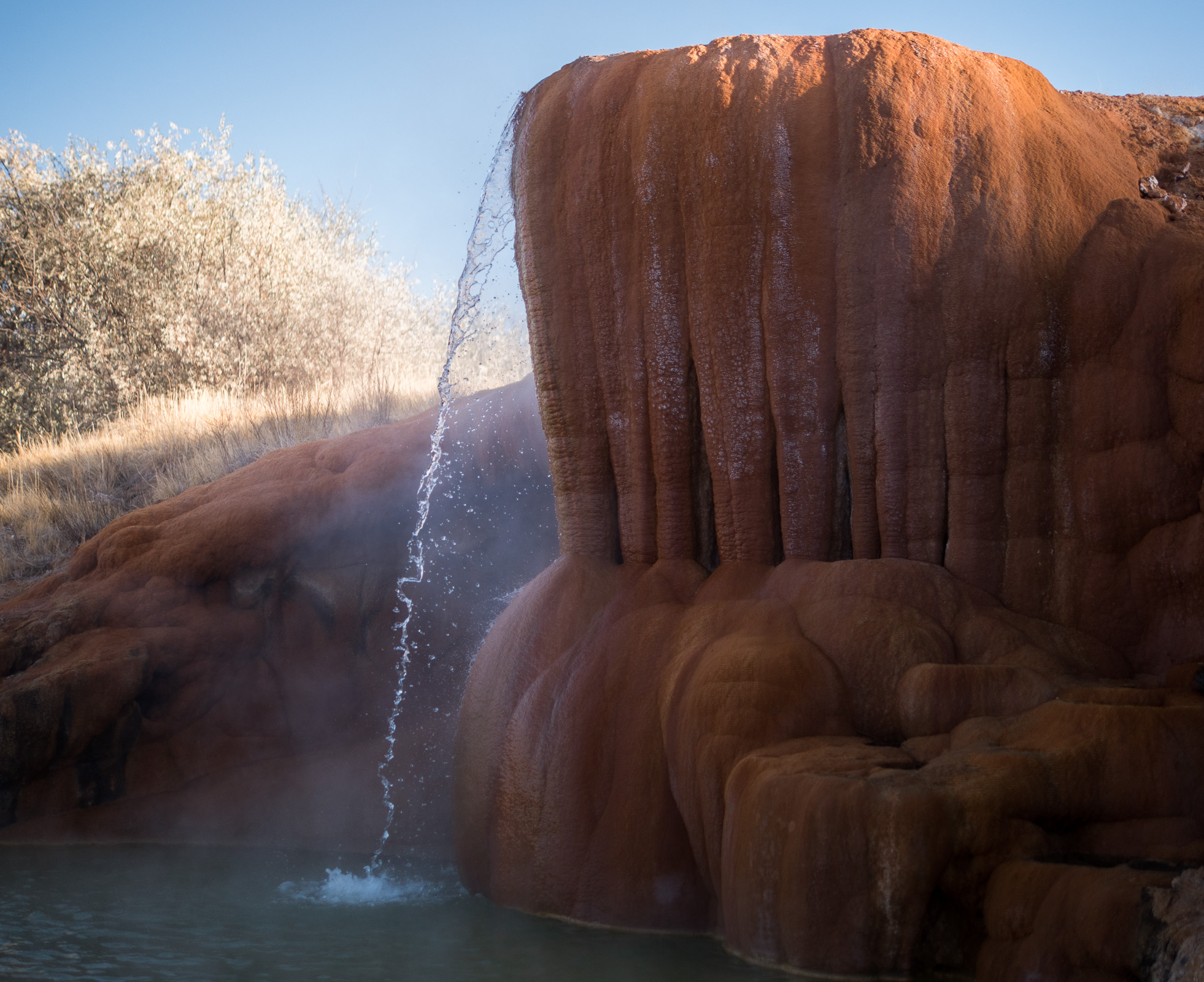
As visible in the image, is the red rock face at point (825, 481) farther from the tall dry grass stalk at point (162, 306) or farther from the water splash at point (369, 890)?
the tall dry grass stalk at point (162, 306)

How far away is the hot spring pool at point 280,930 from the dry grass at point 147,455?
3.92 m

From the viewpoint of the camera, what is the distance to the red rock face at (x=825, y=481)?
12.2 ft

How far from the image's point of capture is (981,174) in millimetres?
4520

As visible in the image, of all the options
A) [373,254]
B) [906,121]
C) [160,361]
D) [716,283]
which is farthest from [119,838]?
[373,254]

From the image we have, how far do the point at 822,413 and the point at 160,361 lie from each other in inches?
514

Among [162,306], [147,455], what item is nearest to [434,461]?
[147,455]

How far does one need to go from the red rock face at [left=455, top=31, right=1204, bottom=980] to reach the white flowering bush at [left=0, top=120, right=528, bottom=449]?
9.86 m

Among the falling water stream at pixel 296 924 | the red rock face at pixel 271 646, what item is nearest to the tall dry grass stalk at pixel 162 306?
the red rock face at pixel 271 646

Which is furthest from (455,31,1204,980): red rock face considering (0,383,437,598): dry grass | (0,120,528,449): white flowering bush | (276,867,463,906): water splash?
(0,120,528,449): white flowering bush

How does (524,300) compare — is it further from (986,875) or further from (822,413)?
(986,875)

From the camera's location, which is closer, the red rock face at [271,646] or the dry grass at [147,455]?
the red rock face at [271,646]

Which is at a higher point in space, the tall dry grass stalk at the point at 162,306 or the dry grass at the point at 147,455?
the tall dry grass stalk at the point at 162,306

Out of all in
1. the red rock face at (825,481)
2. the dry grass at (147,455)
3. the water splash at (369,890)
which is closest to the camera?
the red rock face at (825,481)

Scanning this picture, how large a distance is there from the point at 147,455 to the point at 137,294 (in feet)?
16.7
